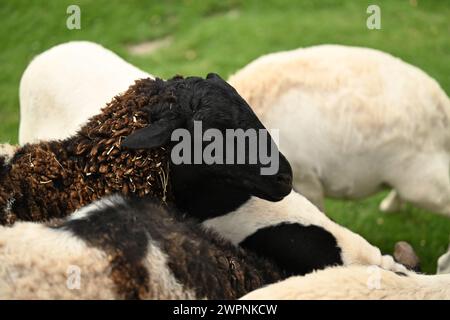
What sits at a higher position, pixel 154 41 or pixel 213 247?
pixel 154 41

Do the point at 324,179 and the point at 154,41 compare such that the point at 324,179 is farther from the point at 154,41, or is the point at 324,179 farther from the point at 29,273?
the point at 154,41

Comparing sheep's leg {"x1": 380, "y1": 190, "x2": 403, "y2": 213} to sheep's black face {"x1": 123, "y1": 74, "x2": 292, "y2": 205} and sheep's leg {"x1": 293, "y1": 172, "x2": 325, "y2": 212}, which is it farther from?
sheep's black face {"x1": 123, "y1": 74, "x2": 292, "y2": 205}

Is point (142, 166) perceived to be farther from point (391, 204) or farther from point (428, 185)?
point (391, 204)

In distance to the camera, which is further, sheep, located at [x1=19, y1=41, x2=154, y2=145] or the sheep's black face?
sheep, located at [x1=19, y1=41, x2=154, y2=145]

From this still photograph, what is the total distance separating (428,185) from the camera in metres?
5.36

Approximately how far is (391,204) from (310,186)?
5.24ft

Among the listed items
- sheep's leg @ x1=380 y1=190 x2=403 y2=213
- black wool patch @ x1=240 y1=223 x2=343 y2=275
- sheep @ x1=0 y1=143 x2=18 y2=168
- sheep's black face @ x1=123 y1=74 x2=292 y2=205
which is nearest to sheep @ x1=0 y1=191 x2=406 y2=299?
black wool patch @ x1=240 y1=223 x2=343 y2=275

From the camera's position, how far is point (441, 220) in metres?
6.63

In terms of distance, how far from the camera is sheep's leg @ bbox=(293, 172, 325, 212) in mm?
5621

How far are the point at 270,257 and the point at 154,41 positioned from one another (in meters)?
6.96

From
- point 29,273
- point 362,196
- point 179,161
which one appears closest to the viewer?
point 29,273

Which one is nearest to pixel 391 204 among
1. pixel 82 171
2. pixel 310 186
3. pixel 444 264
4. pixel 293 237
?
pixel 444 264

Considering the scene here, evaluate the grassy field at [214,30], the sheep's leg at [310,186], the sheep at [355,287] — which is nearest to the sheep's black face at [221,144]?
the sheep at [355,287]
